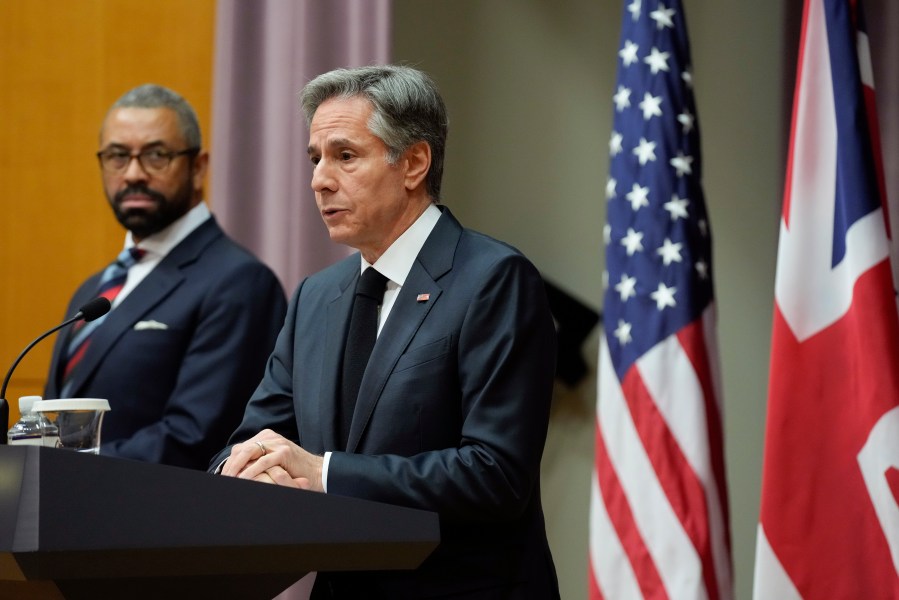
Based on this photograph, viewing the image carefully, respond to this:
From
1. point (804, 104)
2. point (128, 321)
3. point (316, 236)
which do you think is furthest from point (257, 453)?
point (316, 236)

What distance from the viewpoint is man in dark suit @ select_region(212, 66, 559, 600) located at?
6.60 feet

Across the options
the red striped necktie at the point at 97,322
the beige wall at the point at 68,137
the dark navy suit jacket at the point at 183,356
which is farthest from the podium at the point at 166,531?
the beige wall at the point at 68,137

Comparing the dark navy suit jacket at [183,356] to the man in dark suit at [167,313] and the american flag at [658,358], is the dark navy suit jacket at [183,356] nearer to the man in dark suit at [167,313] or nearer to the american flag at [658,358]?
the man in dark suit at [167,313]

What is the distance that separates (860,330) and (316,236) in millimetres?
2046

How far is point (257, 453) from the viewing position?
6.45 ft

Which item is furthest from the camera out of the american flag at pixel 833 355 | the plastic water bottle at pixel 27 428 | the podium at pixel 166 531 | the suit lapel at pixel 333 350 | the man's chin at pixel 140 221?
the man's chin at pixel 140 221

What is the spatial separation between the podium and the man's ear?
87 cm

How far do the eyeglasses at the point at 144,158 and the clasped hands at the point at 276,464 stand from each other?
6.54 ft

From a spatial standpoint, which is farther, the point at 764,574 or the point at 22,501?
the point at 764,574

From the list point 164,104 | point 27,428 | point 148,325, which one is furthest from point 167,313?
point 27,428

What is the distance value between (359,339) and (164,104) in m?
1.84

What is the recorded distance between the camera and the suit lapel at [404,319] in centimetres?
217

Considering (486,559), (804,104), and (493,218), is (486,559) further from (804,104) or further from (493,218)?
(493,218)

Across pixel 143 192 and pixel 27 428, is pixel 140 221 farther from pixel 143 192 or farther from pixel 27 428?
pixel 27 428
